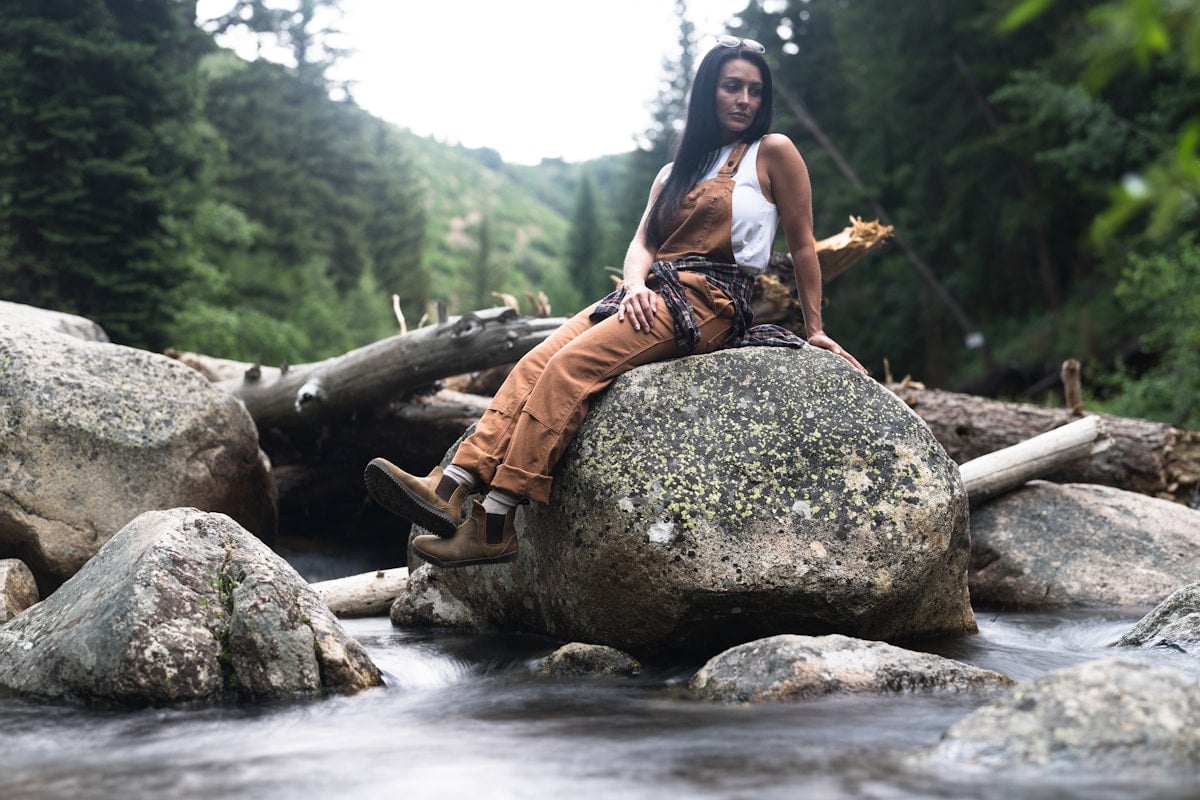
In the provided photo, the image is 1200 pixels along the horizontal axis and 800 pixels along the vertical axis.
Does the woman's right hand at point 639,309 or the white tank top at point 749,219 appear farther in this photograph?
the white tank top at point 749,219

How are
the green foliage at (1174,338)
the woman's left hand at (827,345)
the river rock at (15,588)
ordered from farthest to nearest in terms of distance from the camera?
the green foliage at (1174,338) → the river rock at (15,588) → the woman's left hand at (827,345)

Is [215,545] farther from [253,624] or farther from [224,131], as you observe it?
[224,131]

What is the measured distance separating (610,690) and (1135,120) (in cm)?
1964

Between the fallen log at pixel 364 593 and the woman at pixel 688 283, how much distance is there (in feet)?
7.17

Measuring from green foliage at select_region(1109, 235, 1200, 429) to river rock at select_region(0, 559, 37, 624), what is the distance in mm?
13327

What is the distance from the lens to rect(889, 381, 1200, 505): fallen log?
358 inches

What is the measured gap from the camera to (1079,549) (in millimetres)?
7215

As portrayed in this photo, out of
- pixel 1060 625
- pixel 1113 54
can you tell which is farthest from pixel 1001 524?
pixel 1113 54

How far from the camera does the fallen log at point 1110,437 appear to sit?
9.09m

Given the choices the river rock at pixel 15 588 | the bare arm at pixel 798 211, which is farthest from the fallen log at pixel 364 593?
the bare arm at pixel 798 211

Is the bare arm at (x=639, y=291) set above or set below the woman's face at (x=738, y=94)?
below

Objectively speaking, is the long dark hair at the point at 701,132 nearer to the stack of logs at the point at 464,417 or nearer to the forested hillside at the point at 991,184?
the stack of logs at the point at 464,417

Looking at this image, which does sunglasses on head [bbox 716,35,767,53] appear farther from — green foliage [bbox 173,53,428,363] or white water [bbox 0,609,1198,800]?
green foliage [bbox 173,53,428,363]

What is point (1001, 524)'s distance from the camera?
750 cm
